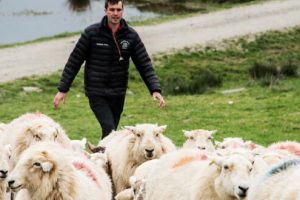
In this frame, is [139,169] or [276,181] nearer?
[276,181]

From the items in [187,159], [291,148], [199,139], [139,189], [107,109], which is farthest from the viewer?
[199,139]

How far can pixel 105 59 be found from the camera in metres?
9.06

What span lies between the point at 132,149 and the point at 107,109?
681 millimetres

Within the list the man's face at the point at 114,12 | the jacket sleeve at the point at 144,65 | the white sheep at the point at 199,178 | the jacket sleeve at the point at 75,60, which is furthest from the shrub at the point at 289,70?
the white sheep at the point at 199,178

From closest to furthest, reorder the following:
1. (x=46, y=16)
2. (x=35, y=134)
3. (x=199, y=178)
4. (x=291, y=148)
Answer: (x=199, y=178)
(x=35, y=134)
(x=291, y=148)
(x=46, y=16)

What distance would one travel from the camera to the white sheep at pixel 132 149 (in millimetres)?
8641

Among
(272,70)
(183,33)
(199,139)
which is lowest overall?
(183,33)

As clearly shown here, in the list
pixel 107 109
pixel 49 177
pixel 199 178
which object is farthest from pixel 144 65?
pixel 49 177

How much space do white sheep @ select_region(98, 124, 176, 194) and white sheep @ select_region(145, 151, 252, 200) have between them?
109 centimetres

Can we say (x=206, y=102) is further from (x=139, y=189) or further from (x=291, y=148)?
(x=139, y=189)

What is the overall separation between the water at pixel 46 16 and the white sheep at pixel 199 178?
2244 centimetres

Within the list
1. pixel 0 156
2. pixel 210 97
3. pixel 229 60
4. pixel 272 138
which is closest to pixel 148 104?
pixel 210 97

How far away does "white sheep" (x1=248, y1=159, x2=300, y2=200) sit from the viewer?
549 centimetres

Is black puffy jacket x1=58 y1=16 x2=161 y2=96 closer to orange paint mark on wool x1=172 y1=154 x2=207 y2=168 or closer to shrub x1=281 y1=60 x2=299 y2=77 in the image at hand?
orange paint mark on wool x1=172 y1=154 x2=207 y2=168
